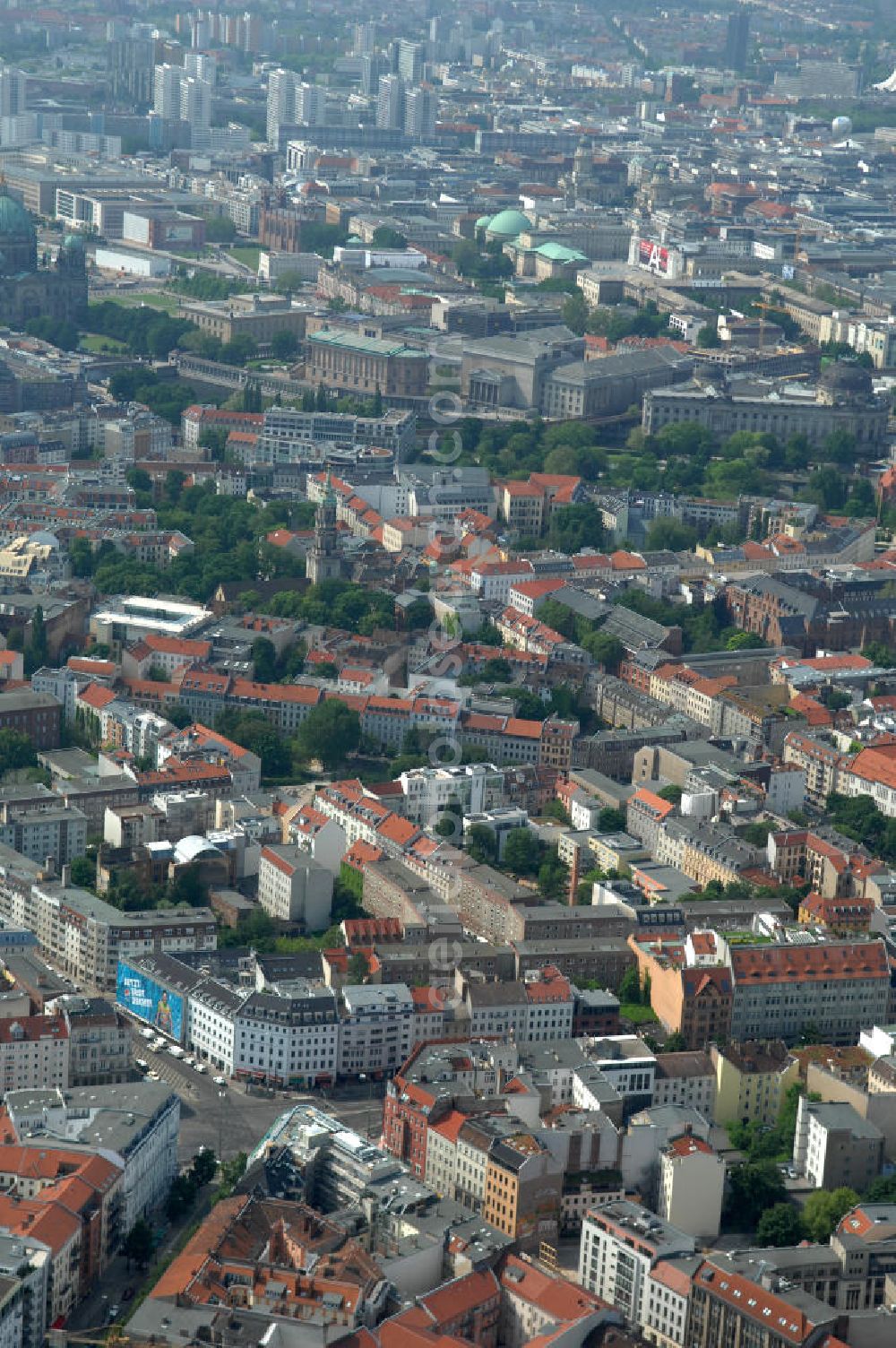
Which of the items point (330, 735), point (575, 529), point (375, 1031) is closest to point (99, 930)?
point (375, 1031)

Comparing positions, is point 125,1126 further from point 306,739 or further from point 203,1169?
point 306,739

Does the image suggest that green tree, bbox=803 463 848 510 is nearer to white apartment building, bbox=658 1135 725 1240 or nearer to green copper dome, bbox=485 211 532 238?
green copper dome, bbox=485 211 532 238

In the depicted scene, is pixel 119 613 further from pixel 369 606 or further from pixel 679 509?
pixel 679 509

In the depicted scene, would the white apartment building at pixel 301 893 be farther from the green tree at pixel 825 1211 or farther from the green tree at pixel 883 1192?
the green tree at pixel 883 1192

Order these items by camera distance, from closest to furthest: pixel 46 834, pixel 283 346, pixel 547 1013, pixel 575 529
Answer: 1. pixel 547 1013
2. pixel 46 834
3. pixel 575 529
4. pixel 283 346

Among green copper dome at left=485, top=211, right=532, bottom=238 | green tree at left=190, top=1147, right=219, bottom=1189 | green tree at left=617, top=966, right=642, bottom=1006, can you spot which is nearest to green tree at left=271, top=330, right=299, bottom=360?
green copper dome at left=485, top=211, right=532, bottom=238

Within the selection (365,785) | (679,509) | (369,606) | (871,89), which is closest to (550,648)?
(369,606)
